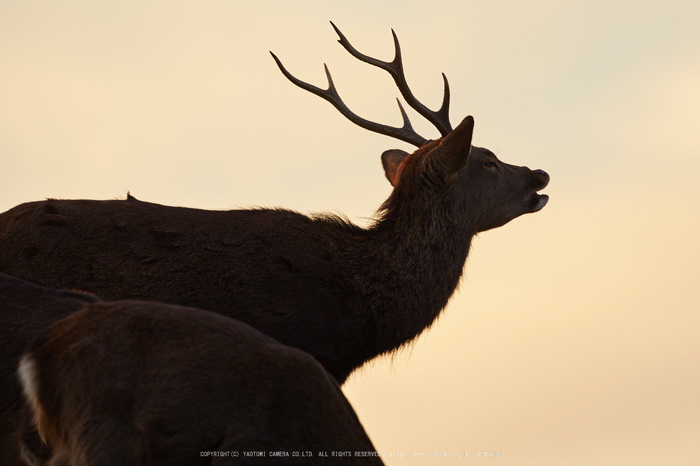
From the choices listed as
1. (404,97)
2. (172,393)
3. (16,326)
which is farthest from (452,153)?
(172,393)

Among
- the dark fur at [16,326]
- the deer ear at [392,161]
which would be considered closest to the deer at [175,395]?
the dark fur at [16,326]

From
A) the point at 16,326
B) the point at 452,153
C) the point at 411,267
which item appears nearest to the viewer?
the point at 16,326

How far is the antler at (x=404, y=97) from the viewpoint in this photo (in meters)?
9.88

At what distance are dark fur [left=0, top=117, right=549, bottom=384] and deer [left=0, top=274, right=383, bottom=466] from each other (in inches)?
94.2

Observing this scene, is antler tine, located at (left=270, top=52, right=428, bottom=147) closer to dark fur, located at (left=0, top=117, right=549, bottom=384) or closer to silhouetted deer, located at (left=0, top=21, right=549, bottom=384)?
silhouetted deer, located at (left=0, top=21, right=549, bottom=384)

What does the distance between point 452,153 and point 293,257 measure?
1890 mm

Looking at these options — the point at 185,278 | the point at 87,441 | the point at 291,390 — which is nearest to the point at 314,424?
the point at 291,390

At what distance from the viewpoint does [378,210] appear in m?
8.91

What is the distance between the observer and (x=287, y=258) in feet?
25.1

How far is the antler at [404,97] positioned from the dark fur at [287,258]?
114 cm

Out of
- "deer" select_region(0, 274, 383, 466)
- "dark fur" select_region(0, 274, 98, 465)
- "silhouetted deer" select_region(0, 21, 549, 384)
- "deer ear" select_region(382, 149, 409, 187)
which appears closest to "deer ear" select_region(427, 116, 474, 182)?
"silhouetted deer" select_region(0, 21, 549, 384)

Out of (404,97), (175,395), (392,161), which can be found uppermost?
(404,97)

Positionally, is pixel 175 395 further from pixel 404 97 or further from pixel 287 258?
pixel 404 97

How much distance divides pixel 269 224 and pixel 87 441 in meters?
3.72
